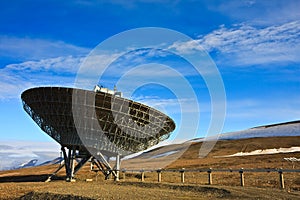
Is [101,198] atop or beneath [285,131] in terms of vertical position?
beneath

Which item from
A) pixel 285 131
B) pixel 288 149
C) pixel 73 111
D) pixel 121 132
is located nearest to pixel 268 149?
pixel 288 149

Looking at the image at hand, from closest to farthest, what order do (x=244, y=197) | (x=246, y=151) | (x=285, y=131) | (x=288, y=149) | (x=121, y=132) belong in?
(x=244, y=197) → (x=121, y=132) → (x=288, y=149) → (x=246, y=151) → (x=285, y=131)

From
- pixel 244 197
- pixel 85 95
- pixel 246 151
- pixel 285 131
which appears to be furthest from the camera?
pixel 285 131

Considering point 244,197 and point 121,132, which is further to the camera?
point 121,132

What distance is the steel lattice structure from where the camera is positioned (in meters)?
38.8

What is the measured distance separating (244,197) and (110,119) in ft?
82.3

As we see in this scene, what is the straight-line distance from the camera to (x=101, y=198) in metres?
18.4

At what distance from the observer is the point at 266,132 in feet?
470

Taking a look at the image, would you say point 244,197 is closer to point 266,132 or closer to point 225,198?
point 225,198

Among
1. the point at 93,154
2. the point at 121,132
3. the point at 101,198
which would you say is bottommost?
the point at 101,198

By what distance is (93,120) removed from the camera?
132 feet

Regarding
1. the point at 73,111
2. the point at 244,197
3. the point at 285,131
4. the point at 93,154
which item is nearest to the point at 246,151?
the point at 285,131

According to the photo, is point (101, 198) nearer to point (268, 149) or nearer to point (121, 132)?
point (121, 132)

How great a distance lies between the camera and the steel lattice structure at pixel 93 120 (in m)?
38.8
